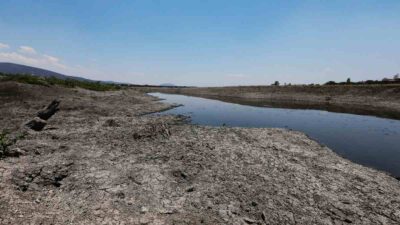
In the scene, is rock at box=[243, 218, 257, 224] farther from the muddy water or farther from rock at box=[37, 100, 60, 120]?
rock at box=[37, 100, 60, 120]

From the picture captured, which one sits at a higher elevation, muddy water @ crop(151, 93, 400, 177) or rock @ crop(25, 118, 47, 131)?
rock @ crop(25, 118, 47, 131)

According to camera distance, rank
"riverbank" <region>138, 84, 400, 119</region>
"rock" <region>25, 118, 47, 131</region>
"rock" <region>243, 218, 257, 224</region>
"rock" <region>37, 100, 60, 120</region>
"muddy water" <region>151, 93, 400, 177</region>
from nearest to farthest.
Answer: "rock" <region>243, 218, 257, 224</region>
"muddy water" <region>151, 93, 400, 177</region>
"rock" <region>25, 118, 47, 131</region>
"rock" <region>37, 100, 60, 120</region>
"riverbank" <region>138, 84, 400, 119</region>

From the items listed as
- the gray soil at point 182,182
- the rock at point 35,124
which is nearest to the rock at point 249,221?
the gray soil at point 182,182

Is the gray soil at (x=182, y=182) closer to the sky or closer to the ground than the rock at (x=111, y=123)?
closer to the ground

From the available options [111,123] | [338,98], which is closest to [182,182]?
[111,123]

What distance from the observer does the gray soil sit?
41.0 ft

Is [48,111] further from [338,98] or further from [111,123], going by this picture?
[338,98]

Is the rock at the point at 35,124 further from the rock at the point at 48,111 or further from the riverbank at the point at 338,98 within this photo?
the riverbank at the point at 338,98

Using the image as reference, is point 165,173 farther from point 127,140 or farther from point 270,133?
point 270,133

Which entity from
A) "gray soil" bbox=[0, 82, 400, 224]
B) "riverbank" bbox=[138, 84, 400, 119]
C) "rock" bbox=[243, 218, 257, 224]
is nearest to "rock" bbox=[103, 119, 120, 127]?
"gray soil" bbox=[0, 82, 400, 224]

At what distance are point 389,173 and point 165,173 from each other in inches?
557

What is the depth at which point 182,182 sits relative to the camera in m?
15.7

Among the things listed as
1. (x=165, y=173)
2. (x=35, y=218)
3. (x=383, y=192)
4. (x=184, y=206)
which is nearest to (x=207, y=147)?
(x=165, y=173)

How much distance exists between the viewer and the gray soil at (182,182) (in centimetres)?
1250
